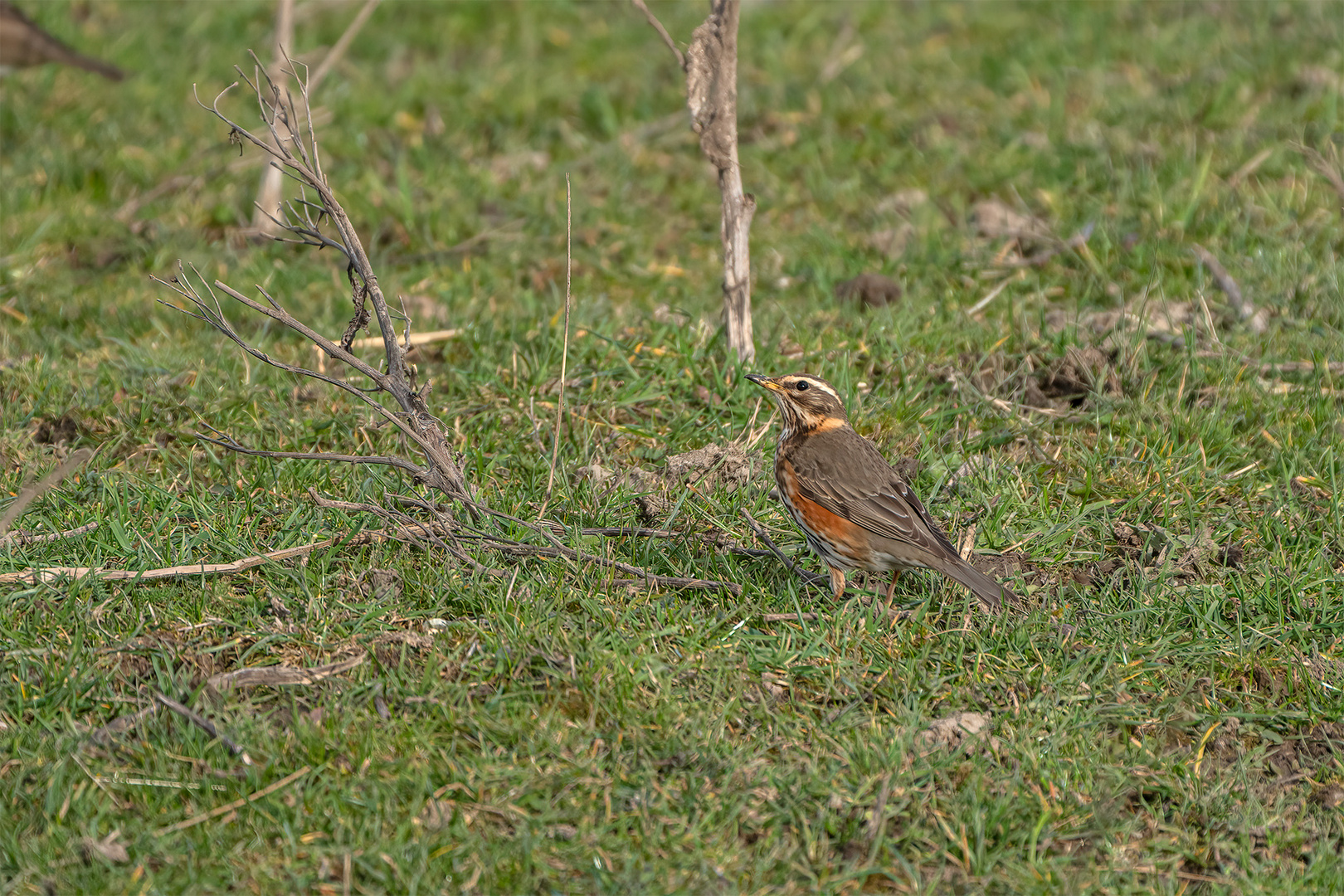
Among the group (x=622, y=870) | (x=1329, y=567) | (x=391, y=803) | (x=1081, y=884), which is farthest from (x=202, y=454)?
(x=1329, y=567)

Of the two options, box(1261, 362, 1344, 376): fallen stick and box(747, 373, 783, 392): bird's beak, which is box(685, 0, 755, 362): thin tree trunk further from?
box(1261, 362, 1344, 376): fallen stick

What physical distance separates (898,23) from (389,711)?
10.2 meters

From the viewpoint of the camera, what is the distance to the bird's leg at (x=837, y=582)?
5.81m

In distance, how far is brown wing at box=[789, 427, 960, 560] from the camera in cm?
564

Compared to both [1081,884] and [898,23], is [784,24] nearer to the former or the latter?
[898,23]

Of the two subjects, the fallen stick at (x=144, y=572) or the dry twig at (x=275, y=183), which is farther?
the dry twig at (x=275, y=183)

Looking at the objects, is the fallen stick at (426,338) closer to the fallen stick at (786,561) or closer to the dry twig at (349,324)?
the dry twig at (349,324)

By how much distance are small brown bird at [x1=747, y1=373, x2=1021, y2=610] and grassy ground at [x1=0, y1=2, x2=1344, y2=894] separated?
0.21 meters

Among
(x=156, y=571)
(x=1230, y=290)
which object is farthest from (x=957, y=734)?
(x=1230, y=290)

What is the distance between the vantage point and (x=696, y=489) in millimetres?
6375

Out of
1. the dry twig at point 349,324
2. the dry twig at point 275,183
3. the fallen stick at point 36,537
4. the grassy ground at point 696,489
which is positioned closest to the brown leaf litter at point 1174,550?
the grassy ground at point 696,489

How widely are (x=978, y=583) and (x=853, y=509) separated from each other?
609mm

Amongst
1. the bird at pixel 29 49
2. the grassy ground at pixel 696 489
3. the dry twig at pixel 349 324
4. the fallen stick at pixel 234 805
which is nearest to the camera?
the fallen stick at pixel 234 805

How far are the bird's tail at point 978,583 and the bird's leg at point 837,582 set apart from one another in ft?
1.63
